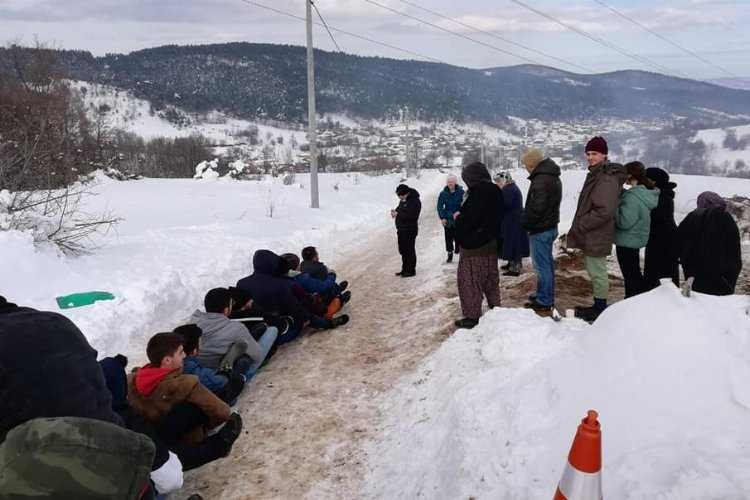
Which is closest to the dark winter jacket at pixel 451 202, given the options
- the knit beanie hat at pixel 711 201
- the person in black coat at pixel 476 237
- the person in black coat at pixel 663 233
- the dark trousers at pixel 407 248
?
the dark trousers at pixel 407 248

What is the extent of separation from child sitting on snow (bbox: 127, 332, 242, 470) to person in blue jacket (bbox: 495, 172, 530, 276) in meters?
5.91

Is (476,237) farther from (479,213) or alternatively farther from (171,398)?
(171,398)

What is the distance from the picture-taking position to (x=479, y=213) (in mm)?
5812

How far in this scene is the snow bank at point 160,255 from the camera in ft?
22.5

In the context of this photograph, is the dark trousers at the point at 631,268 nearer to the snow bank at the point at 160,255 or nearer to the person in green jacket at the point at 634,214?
the person in green jacket at the point at 634,214

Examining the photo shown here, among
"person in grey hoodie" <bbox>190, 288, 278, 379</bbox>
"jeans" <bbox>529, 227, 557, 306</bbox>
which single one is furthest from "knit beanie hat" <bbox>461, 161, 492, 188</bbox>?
"person in grey hoodie" <bbox>190, 288, 278, 379</bbox>

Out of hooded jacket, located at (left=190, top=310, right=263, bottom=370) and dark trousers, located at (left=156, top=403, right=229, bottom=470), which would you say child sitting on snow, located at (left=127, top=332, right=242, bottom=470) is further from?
hooded jacket, located at (left=190, top=310, right=263, bottom=370)

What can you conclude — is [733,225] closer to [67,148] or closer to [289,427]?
[289,427]

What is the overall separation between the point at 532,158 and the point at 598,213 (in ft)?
3.97

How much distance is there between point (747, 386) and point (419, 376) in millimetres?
2876

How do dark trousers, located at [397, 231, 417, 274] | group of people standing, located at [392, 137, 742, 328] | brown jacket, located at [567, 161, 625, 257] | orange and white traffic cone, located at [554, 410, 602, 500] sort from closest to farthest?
orange and white traffic cone, located at [554, 410, 602, 500]
group of people standing, located at [392, 137, 742, 328]
brown jacket, located at [567, 161, 625, 257]
dark trousers, located at [397, 231, 417, 274]

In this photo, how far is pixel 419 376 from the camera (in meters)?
5.05

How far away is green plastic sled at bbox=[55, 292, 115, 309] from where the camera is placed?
22.1 feet

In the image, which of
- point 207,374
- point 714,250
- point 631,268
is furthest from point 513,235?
point 207,374
